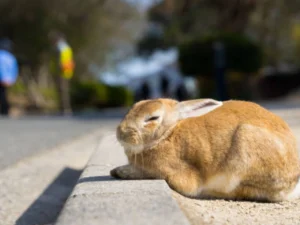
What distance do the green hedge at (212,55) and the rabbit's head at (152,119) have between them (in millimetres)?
14309

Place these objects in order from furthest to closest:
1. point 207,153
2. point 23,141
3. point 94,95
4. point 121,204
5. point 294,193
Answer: point 94,95
point 23,141
point 294,193
point 207,153
point 121,204

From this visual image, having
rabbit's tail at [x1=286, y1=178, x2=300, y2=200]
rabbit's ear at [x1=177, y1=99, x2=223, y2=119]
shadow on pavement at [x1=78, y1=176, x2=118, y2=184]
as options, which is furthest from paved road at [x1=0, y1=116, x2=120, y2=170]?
rabbit's tail at [x1=286, y1=178, x2=300, y2=200]

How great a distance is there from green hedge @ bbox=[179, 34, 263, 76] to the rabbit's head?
14309 millimetres

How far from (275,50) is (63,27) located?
1353cm

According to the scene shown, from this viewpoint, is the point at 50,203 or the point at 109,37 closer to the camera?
the point at 50,203

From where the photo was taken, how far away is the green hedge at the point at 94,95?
26.9 meters

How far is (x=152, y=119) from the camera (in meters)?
3.07

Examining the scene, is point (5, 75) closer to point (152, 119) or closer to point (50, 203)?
point (50, 203)

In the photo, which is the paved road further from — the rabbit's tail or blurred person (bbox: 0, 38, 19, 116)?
blurred person (bbox: 0, 38, 19, 116)

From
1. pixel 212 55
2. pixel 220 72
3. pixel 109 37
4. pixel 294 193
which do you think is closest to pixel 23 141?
pixel 294 193

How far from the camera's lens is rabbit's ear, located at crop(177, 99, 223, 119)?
10.3 ft

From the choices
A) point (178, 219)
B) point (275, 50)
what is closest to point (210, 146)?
point (178, 219)

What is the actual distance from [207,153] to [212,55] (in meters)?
14.4

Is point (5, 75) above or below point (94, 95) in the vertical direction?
above
